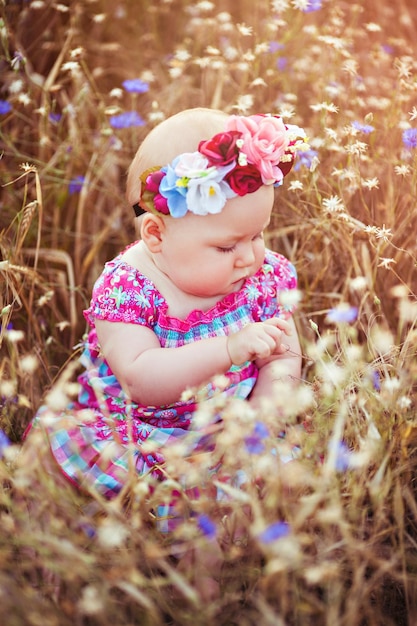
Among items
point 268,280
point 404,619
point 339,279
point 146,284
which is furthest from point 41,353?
point 404,619

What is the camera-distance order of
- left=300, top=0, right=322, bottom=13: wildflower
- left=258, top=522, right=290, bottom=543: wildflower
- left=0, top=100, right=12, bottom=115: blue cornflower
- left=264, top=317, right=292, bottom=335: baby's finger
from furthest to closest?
1. left=0, top=100, right=12, bottom=115: blue cornflower
2. left=300, top=0, right=322, bottom=13: wildflower
3. left=264, top=317, right=292, bottom=335: baby's finger
4. left=258, top=522, right=290, bottom=543: wildflower

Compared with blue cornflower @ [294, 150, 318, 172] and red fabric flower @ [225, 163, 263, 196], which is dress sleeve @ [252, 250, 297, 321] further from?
red fabric flower @ [225, 163, 263, 196]

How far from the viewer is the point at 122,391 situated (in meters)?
1.91

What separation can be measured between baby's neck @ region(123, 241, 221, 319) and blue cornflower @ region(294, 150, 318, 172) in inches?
19.5

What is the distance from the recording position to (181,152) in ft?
5.52

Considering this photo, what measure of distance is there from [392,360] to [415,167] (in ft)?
1.77

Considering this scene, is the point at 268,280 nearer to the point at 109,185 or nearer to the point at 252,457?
the point at 252,457

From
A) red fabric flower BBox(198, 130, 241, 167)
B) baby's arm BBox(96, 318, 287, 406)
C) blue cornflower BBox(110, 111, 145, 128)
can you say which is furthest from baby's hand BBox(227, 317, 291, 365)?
blue cornflower BBox(110, 111, 145, 128)

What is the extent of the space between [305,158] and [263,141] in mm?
530

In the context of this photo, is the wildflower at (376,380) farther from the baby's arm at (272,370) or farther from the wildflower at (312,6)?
the wildflower at (312,6)

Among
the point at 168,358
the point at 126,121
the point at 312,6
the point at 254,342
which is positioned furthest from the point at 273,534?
the point at 312,6

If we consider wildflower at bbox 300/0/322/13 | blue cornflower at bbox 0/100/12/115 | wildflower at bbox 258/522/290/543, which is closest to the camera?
wildflower at bbox 258/522/290/543

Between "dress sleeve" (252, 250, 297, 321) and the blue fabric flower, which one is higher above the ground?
the blue fabric flower

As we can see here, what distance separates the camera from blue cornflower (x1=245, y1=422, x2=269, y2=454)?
1284 millimetres
